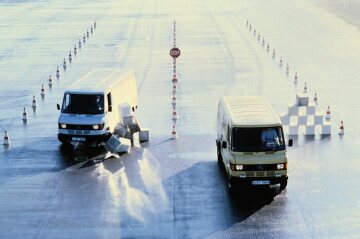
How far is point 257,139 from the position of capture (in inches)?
763

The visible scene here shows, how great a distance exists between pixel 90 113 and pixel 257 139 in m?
7.03

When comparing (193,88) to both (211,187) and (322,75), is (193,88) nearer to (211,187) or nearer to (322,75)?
(322,75)

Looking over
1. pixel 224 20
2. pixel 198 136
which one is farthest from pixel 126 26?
pixel 198 136

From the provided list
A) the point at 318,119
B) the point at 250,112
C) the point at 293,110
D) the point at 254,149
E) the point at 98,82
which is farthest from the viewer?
the point at 293,110

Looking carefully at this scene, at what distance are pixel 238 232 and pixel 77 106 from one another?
9412 millimetres

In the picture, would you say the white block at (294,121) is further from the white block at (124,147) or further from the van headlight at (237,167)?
the van headlight at (237,167)

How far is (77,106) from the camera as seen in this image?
80.2 ft

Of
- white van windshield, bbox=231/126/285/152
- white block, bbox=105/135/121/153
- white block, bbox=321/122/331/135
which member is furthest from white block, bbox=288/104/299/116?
white van windshield, bbox=231/126/285/152

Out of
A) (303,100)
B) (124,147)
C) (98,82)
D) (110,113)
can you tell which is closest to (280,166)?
(124,147)

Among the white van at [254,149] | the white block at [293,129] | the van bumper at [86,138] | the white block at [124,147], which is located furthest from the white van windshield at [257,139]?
the white block at [293,129]

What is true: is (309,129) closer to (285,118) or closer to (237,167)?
(285,118)

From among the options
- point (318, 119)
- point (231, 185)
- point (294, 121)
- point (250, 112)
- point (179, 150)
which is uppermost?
point (250, 112)

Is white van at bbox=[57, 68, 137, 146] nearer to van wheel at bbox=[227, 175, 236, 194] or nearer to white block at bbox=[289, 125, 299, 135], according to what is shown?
white block at bbox=[289, 125, 299, 135]

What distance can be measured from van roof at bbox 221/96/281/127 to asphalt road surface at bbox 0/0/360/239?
6.13 ft
